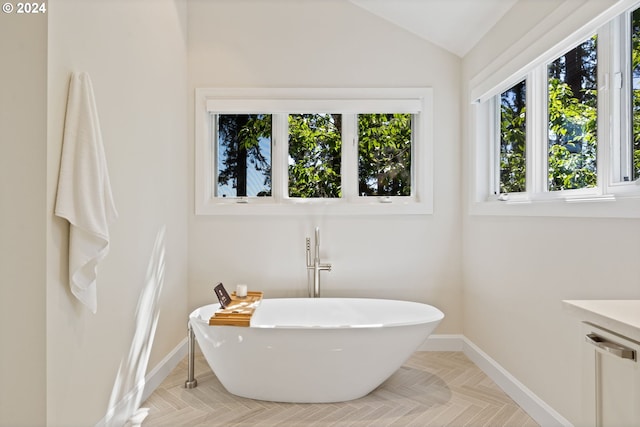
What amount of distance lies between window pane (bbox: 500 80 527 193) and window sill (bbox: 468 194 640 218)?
0.53 ft

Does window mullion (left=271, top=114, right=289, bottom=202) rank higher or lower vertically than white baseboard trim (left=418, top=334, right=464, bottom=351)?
higher

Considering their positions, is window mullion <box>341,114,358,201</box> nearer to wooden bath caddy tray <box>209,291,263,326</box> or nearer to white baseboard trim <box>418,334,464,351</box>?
wooden bath caddy tray <box>209,291,263,326</box>

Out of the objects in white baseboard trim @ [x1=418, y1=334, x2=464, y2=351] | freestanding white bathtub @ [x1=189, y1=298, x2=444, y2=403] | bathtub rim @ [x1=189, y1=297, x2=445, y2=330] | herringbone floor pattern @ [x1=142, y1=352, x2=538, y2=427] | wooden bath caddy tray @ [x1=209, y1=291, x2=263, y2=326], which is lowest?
herringbone floor pattern @ [x1=142, y1=352, x2=538, y2=427]

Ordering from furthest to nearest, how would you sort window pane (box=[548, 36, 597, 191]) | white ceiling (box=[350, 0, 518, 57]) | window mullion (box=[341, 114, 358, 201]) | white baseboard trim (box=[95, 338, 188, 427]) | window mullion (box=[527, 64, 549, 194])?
window mullion (box=[341, 114, 358, 201]) < white ceiling (box=[350, 0, 518, 57]) < window mullion (box=[527, 64, 549, 194]) < white baseboard trim (box=[95, 338, 188, 427]) < window pane (box=[548, 36, 597, 191])

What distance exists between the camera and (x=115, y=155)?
2.37 m

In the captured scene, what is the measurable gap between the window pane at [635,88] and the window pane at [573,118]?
0.23 metres

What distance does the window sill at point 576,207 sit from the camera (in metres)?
1.78

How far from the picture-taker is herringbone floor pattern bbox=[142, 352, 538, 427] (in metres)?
2.49

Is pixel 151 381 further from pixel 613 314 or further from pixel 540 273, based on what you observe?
pixel 613 314

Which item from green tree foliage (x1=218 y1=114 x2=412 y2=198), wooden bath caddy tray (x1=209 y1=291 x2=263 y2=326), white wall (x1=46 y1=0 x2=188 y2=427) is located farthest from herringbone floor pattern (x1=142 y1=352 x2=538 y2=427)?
green tree foliage (x1=218 y1=114 x2=412 y2=198)

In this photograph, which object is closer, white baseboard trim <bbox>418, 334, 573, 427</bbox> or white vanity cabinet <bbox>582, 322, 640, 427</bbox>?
white vanity cabinet <bbox>582, 322, 640, 427</bbox>

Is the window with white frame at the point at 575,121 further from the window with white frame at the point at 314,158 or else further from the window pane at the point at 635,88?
the window with white frame at the point at 314,158

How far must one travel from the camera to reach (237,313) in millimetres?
2631

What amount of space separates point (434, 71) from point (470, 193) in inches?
41.9
